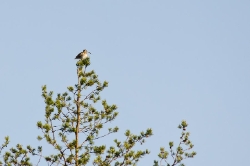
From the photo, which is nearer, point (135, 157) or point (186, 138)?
point (186, 138)

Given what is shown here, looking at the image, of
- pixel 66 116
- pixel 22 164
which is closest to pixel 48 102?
pixel 66 116

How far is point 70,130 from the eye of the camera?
18344mm

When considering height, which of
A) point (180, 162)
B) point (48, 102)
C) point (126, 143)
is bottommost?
point (180, 162)

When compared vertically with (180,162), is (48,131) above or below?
above

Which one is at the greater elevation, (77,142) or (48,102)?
(48,102)

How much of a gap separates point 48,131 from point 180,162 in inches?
167

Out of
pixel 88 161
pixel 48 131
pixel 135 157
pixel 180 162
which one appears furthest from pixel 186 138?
pixel 48 131

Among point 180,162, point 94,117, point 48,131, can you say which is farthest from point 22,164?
point 180,162

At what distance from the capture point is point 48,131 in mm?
17984

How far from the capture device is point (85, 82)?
18766 mm

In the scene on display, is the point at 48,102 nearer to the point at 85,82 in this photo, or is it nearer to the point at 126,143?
the point at 85,82

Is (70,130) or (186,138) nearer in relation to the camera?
(186,138)

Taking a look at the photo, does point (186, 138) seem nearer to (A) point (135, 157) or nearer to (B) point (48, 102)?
(A) point (135, 157)

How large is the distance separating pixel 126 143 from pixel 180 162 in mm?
1931
